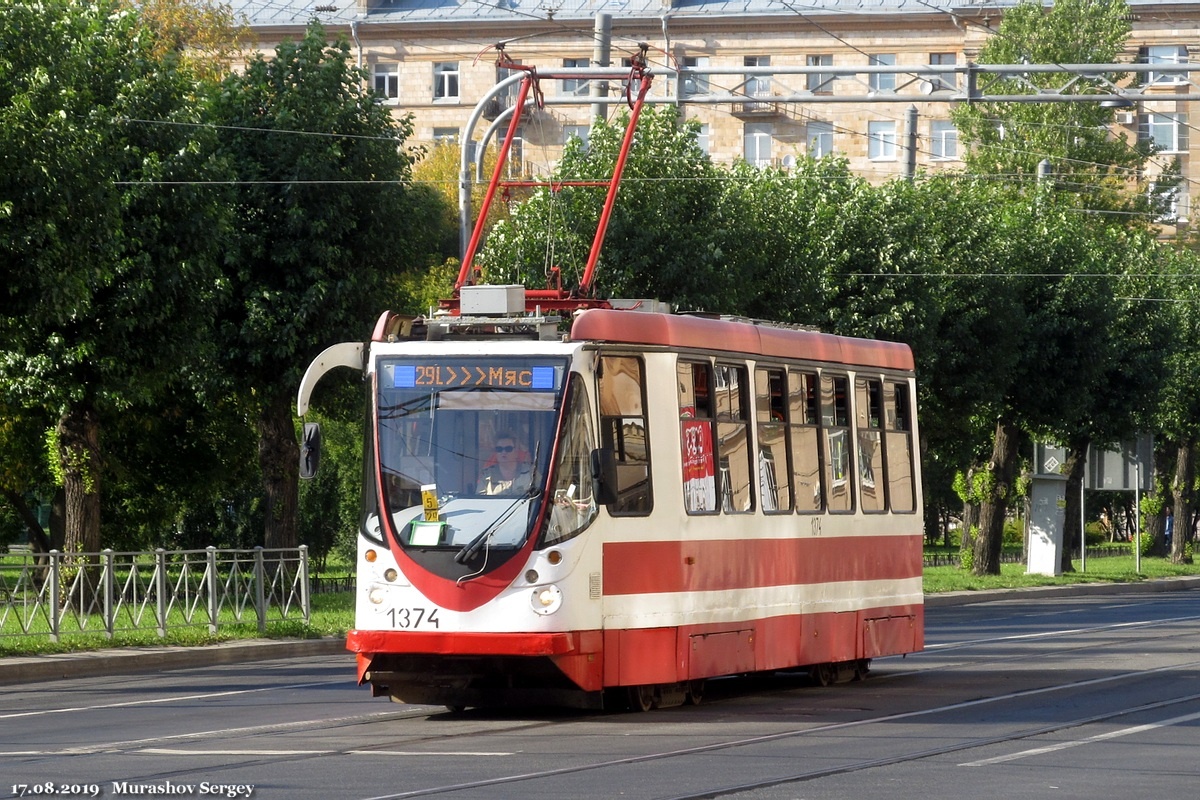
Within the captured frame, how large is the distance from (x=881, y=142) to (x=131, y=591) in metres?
60.2

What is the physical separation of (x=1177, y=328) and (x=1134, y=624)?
24904 millimetres

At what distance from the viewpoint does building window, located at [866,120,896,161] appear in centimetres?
7912

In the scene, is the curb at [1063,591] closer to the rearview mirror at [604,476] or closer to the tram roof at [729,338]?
the tram roof at [729,338]

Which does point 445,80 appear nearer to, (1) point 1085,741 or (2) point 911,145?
(2) point 911,145

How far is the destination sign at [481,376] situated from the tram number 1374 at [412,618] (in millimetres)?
1598

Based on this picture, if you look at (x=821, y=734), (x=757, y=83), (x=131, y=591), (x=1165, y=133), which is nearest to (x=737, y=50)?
(x=757, y=83)

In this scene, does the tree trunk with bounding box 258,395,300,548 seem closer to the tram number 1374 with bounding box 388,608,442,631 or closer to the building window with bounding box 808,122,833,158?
the tram number 1374 with bounding box 388,608,442,631

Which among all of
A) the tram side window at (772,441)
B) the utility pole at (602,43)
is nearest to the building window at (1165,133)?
the utility pole at (602,43)

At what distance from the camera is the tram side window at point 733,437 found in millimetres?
15539

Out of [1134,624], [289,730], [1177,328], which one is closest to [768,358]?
[289,730]

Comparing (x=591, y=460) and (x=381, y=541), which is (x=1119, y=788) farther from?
(x=381, y=541)

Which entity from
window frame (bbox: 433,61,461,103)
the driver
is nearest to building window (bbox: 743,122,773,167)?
window frame (bbox: 433,61,461,103)

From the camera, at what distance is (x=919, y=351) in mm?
38875

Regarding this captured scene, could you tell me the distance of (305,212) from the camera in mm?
31188
